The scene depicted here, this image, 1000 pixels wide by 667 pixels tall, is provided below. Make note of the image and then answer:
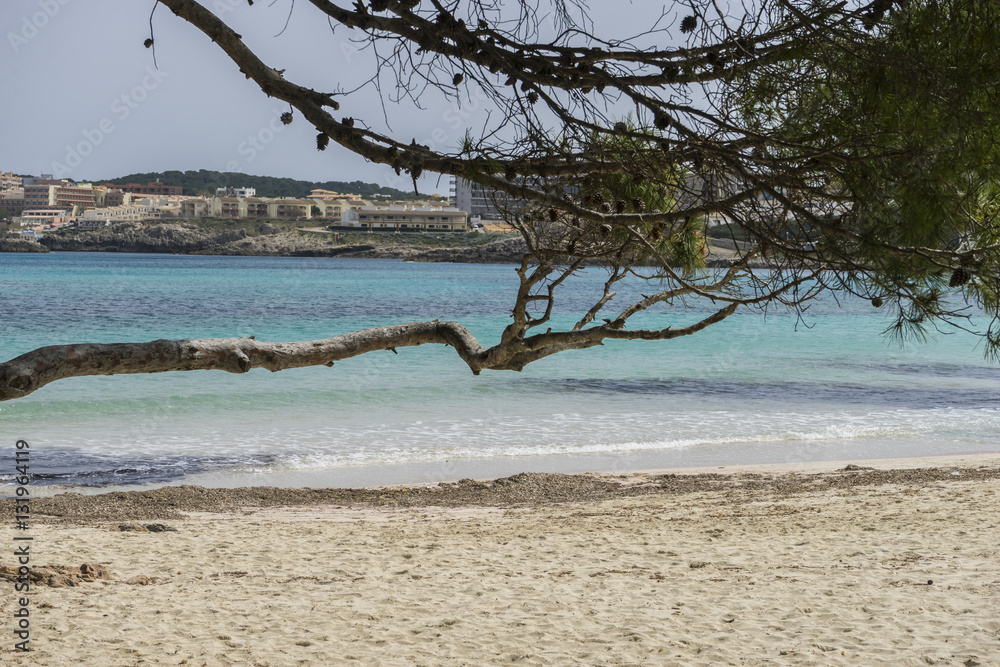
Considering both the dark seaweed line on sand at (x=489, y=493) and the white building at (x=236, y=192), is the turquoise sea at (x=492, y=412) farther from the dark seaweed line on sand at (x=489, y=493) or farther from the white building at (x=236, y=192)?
the white building at (x=236, y=192)

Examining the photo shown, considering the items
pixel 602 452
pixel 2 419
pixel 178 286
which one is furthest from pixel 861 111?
pixel 178 286

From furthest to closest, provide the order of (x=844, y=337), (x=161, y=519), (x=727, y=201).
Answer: (x=844, y=337)
(x=161, y=519)
(x=727, y=201)

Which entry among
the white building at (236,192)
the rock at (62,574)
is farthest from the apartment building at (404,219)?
the rock at (62,574)

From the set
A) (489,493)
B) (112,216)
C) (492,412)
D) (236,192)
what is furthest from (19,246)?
(489,493)

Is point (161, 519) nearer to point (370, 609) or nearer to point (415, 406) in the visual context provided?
point (370, 609)

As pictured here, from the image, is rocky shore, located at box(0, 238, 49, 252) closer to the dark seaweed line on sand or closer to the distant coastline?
the distant coastline

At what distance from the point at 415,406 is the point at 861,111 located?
10.0m

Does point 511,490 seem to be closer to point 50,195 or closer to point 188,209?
point 188,209

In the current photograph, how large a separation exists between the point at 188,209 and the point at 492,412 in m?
90.8

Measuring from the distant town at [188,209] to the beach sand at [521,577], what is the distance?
70.8 m

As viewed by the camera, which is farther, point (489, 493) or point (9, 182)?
point (9, 182)

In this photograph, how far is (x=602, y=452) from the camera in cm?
946

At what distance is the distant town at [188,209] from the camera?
8069 centimetres

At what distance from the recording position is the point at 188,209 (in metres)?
94.6
